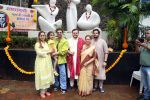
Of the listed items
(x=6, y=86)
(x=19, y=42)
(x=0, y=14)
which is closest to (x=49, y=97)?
(x=6, y=86)

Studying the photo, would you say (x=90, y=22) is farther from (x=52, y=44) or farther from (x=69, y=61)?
(x=52, y=44)

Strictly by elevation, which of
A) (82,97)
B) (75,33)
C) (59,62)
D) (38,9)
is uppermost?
(38,9)

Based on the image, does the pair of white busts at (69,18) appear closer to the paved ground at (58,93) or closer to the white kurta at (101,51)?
the white kurta at (101,51)

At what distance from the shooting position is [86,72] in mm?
7781

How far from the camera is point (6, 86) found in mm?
8719

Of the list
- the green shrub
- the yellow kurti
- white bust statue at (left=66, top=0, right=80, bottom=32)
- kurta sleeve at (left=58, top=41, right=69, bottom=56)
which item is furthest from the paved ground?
white bust statue at (left=66, top=0, right=80, bottom=32)

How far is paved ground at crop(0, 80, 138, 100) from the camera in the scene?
7772 mm

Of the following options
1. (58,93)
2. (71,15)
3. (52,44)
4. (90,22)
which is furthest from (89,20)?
(58,93)

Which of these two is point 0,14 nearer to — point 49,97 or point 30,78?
point 30,78

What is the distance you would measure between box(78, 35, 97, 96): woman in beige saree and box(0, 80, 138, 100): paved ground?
217 mm

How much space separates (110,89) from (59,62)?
1605 millimetres

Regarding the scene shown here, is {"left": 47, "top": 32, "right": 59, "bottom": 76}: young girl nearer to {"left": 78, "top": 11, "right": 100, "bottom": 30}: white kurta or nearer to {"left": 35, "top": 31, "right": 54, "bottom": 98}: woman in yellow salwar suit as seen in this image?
{"left": 35, "top": 31, "right": 54, "bottom": 98}: woman in yellow salwar suit

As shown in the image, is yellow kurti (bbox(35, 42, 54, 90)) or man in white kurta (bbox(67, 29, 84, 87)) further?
man in white kurta (bbox(67, 29, 84, 87))

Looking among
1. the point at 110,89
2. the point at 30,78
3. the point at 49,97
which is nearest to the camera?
the point at 49,97
